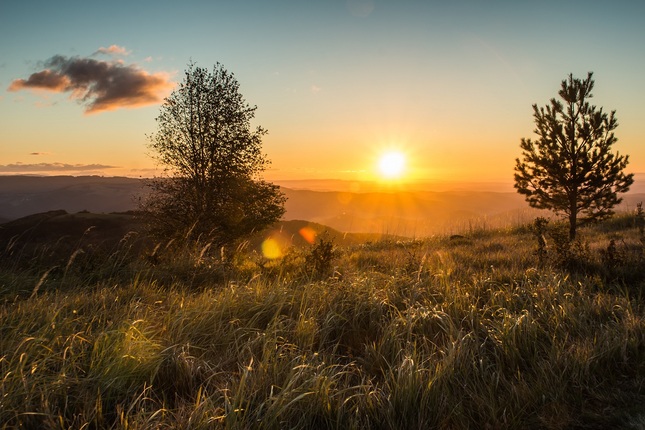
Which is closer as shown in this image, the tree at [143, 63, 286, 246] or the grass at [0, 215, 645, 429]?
the grass at [0, 215, 645, 429]

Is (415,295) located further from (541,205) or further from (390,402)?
(541,205)

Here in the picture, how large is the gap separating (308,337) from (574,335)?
2.98 meters

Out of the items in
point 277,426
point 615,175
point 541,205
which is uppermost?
point 615,175

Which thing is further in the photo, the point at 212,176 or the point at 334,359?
the point at 212,176

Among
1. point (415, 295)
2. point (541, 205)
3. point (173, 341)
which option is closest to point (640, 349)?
point (415, 295)

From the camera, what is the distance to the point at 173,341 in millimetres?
3963

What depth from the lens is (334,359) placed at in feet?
13.3

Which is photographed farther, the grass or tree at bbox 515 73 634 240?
tree at bbox 515 73 634 240

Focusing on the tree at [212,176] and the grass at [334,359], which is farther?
the tree at [212,176]

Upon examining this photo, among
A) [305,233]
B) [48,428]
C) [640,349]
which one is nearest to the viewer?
[48,428]

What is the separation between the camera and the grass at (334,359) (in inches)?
113

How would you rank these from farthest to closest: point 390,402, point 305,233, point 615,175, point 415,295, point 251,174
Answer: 1. point 305,233
2. point 251,174
3. point 615,175
4. point 415,295
5. point 390,402

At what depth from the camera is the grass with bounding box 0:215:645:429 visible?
286 cm

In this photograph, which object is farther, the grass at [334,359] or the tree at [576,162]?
the tree at [576,162]
